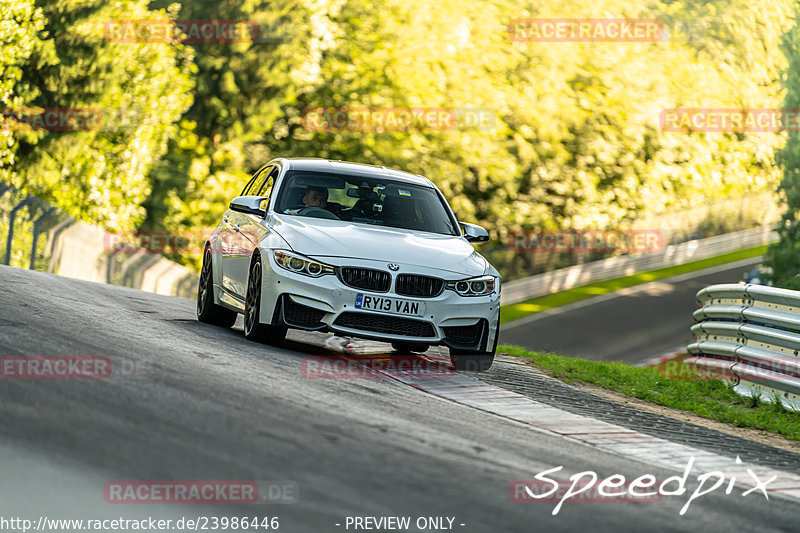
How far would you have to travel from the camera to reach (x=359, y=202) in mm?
11039

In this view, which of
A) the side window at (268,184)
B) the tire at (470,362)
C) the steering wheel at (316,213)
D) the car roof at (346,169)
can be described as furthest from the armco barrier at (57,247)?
the tire at (470,362)

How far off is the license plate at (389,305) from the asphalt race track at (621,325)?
17.1 m

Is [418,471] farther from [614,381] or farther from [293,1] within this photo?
[293,1]

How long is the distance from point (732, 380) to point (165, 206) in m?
24.9

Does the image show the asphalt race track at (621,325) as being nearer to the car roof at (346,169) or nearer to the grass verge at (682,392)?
the grass verge at (682,392)

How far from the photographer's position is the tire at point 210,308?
12023 mm

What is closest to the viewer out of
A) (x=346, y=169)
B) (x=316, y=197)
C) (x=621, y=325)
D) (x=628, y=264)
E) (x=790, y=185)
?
(x=316, y=197)

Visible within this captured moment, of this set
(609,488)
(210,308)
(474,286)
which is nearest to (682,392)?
(474,286)

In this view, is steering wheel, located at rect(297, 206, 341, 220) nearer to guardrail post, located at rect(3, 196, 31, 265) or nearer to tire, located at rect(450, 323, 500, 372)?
tire, located at rect(450, 323, 500, 372)

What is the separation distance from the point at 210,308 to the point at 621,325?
23.2 m

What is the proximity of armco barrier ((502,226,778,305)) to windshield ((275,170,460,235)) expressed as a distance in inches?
1054

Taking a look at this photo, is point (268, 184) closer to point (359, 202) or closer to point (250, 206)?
point (250, 206)

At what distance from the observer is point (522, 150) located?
41938mm

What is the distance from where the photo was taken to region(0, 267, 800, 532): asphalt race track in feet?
16.6
